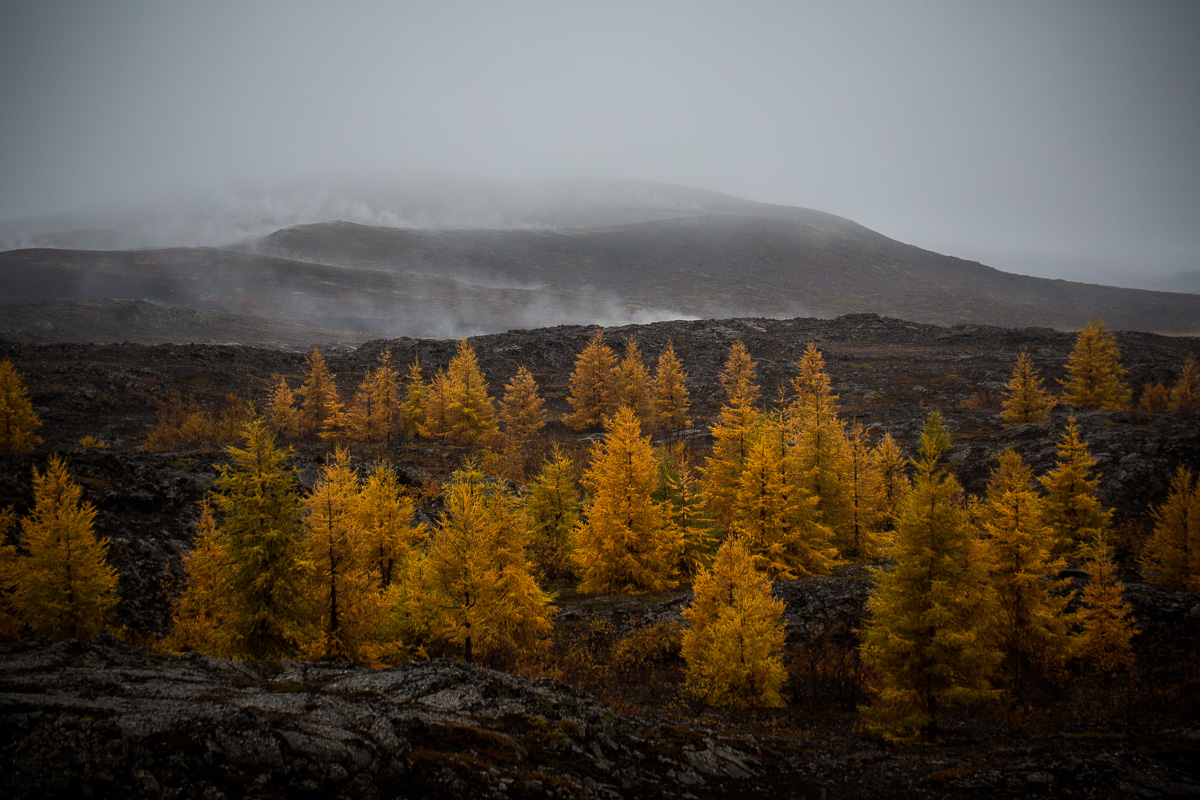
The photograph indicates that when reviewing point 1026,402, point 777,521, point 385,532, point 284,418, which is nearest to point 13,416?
point 284,418

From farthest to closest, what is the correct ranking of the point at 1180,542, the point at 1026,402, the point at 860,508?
the point at 1026,402 < the point at 860,508 < the point at 1180,542

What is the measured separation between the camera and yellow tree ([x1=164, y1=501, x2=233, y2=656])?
16672 millimetres


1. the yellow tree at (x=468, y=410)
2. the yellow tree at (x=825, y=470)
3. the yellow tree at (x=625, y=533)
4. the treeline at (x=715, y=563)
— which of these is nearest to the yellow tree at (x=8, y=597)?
the treeline at (x=715, y=563)

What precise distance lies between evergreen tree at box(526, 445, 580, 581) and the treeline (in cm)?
14

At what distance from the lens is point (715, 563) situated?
19281 mm

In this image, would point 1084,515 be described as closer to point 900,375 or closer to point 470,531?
point 470,531

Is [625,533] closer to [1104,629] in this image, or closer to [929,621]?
[929,621]

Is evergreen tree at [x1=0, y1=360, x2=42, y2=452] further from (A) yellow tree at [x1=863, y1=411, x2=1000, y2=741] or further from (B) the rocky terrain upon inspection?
(A) yellow tree at [x1=863, y1=411, x2=1000, y2=741]

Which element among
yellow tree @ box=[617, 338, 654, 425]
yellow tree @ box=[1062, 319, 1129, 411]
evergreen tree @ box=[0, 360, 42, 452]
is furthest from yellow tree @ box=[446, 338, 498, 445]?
yellow tree @ box=[1062, 319, 1129, 411]

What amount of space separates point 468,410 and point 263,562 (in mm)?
34300

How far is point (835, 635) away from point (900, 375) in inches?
2601

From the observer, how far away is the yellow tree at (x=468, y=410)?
5053 cm

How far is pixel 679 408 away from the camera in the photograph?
5747cm

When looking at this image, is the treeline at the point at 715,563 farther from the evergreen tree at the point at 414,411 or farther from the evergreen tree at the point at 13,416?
the evergreen tree at the point at 414,411
